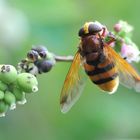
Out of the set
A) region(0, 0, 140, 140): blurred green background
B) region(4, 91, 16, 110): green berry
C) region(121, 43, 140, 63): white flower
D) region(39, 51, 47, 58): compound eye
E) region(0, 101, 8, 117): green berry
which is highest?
region(0, 0, 140, 140): blurred green background

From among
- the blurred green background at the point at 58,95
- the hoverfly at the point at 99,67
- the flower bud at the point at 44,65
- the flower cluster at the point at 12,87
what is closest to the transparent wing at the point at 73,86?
the hoverfly at the point at 99,67

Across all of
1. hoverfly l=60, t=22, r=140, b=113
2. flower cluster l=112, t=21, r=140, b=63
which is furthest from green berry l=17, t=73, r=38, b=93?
flower cluster l=112, t=21, r=140, b=63

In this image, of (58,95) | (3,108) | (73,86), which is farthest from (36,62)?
(58,95)

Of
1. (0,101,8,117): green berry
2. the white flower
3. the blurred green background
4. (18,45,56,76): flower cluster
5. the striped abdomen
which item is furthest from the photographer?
the blurred green background

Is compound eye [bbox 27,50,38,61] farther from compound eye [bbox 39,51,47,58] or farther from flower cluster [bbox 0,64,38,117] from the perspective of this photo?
flower cluster [bbox 0,64,38,117]

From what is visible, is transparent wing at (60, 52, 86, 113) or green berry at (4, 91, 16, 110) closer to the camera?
green berry at (4, 91, 16, 110)
